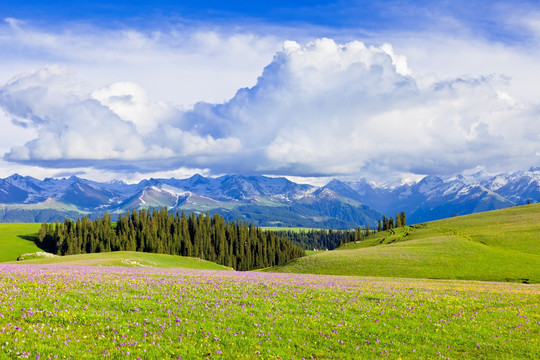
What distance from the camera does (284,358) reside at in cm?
1477

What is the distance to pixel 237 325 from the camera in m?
18.0

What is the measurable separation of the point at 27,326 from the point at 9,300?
15.2 ft

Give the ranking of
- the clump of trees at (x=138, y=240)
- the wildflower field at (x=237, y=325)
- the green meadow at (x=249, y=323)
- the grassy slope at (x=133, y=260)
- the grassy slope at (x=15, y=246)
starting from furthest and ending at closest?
the clump of trees at (x=138, y=240), the grassy slope at (x=15, y=246), the grassy slope at (x=133, y=260), the green meadow at (x=249, y=323), the wildflower field at (x=237, y=325)

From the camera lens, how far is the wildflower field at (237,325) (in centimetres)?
1444

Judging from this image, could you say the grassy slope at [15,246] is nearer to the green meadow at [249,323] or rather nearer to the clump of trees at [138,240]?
the clump of trees at [138,240]

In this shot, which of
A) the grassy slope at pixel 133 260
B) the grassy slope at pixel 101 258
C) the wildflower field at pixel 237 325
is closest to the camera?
the wildflower field at pixel 237 325

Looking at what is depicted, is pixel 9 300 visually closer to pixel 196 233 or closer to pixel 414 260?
pixel 414 260

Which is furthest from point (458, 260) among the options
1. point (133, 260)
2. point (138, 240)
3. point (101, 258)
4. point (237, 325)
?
point (138, 240)

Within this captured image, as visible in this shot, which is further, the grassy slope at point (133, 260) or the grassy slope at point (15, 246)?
the grassy slope at point (15, 246)

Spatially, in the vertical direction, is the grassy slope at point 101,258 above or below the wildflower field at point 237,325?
below

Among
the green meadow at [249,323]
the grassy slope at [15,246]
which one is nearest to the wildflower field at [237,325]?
the green meadow at [249,323]

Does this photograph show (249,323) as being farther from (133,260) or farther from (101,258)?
(101,258)

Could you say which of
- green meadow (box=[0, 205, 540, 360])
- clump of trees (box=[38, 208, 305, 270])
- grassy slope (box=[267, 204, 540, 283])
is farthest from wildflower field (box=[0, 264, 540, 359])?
clump of trees (box=[38, 208, 305, 270])

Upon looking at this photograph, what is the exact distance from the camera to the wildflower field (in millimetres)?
14438
